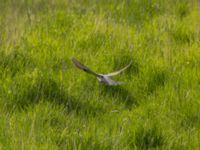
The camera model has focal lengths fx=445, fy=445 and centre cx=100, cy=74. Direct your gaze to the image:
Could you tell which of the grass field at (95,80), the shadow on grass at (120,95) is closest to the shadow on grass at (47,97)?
the grass field at (95,80)

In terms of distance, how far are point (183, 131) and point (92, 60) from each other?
1.29m

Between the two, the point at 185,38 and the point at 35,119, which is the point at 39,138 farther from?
the point at 185,38

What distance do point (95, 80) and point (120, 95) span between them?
0.26 meters

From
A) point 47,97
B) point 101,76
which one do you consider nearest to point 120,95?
point 101,76

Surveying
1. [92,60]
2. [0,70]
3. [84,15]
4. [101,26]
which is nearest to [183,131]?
[92,60]

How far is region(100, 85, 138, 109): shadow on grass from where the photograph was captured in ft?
12.6

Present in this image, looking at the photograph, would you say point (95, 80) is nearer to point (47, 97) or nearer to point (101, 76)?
point (101, 76)

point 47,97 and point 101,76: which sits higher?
point 101,76

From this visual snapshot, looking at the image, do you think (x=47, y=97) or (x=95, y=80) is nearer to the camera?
(x=47, y=97)

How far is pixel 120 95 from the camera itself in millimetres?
3910

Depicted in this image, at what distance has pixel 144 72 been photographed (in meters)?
4.19

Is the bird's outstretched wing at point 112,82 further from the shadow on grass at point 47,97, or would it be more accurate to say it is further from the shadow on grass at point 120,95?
the shadow on grass at point 47,97

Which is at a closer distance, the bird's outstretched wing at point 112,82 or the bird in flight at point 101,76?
the bird in flight at point 101,76

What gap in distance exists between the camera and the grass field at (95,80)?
10.6 ft
